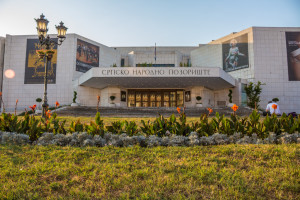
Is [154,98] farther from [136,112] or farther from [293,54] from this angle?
[293,54]

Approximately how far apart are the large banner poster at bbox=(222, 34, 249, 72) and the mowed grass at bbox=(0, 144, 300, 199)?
24.5 meters

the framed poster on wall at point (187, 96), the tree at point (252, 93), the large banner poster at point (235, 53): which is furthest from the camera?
the large banner poster at point (235, 53)

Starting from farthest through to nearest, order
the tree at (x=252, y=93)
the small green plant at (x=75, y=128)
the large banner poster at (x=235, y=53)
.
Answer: the large banner poster at (x=235, y=53), the tree at (x=252, y=93), the small green plant at (x=75, y=128)

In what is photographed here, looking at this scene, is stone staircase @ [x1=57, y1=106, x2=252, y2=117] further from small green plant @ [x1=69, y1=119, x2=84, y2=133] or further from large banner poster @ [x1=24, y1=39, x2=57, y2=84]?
large banner poster @ [x1=24, y1=39, x2=57, y2=84]

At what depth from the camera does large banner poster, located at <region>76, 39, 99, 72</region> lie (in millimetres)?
26859

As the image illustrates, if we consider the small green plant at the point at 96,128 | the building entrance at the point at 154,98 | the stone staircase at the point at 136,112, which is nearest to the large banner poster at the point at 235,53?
the building entrance at the point at 154,98

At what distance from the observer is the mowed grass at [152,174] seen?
2352mm

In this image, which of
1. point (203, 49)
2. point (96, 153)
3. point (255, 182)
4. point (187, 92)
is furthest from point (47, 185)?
point (203, 49)

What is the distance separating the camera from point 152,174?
9.17 ft

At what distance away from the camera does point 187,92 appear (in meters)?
25.9

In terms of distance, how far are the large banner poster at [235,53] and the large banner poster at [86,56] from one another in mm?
16800

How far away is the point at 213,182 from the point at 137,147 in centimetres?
197

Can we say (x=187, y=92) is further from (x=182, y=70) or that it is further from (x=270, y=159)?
(x=270, y=159)

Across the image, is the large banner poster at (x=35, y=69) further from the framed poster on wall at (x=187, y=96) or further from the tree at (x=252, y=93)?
the tree at (x=252, y=93)
